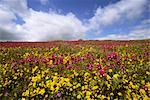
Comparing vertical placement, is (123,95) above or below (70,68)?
below

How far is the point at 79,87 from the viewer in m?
7.97

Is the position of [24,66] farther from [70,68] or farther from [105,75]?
[105,75]

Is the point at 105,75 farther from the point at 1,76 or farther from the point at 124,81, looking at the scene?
the point at 1,76

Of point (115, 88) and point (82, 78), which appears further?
point (82, 78)

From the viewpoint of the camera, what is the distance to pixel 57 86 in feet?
25.2

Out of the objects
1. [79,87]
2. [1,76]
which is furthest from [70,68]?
[1,76]

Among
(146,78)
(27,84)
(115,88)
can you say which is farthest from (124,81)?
(27,84)

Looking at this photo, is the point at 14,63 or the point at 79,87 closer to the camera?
the point at 79,87

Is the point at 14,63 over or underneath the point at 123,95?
over

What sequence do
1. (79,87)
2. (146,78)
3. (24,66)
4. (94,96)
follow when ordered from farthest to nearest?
(24,66) → (146,78) → (79,87) → (94,96)

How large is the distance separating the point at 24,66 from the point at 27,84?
5.17ft

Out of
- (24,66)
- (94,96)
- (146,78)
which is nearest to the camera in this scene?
(94,96)

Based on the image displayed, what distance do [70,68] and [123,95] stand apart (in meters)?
2.30

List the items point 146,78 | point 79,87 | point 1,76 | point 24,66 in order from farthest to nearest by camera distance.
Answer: point 24,66 → point 1,76 → point 146,78 → point 79,87
